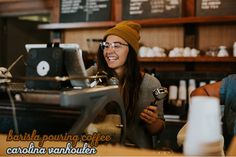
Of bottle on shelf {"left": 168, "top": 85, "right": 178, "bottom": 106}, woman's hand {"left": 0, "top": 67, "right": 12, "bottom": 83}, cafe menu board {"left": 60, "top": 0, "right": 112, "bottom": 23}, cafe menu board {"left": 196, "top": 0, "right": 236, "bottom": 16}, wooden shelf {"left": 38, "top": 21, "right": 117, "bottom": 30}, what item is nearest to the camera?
woman's hand {"left": 0, "top": 67, "right": 12, "bottom": 83}

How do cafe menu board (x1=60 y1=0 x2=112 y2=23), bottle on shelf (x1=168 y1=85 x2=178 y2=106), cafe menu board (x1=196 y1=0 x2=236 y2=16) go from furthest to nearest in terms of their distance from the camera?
cafe menu board (x1=60 y1=0 x2=112 y2=23) < bottle on shelf (x1=168 y1=85 x2=178 y2=106) < cafe menu board (x1=196 y1=0 x2=236 y2=16)

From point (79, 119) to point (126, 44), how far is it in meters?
0.98

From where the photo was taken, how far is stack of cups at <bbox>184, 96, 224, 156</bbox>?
0.81 m

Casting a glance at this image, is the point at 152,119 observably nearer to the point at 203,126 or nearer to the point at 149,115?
the point at 149,115

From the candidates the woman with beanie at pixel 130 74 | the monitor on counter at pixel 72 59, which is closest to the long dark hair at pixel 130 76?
the woman with beanie at pixel 130 74

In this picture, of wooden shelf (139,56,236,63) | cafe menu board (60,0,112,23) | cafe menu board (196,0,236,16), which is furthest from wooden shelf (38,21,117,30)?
cafe menu board (196,0,236,16)

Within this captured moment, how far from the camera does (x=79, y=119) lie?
952 millimetres

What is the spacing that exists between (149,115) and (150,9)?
2.14 m

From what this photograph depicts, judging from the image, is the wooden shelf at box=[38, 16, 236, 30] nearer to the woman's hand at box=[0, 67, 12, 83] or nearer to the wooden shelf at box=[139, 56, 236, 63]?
the wooden shelf at box=[139, 56, 236, 63]

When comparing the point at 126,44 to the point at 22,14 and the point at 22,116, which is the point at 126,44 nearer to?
the point at 22,116

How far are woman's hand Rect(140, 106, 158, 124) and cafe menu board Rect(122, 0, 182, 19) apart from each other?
1.99 m

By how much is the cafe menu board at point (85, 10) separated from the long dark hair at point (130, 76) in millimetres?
1902

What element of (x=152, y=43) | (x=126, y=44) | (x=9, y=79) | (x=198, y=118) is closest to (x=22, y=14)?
(x=152, y=43)

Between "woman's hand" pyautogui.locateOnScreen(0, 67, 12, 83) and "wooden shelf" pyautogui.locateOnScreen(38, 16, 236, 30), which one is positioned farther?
"wooden shelf" pyautogui.locateOnScreen(38, 16, 236, 30)
